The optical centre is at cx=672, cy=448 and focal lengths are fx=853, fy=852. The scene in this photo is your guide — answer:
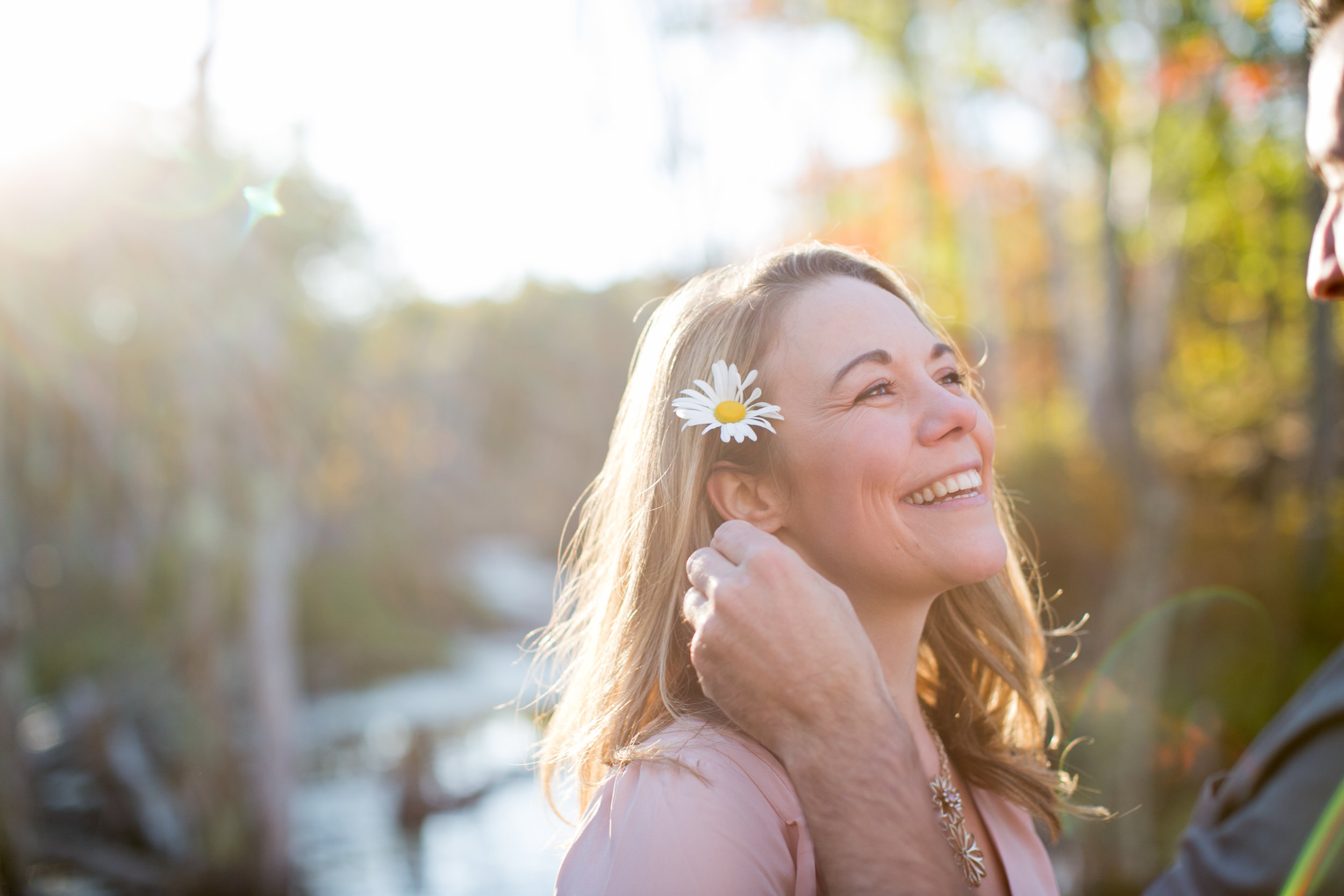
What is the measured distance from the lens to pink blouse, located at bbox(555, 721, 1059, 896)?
127cm

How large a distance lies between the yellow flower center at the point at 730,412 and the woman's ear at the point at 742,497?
0.11m

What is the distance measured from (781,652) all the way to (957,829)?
0.71m

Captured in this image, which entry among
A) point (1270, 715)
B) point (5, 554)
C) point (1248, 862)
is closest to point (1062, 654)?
point (1270, 715)

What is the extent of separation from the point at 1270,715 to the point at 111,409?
13.4m

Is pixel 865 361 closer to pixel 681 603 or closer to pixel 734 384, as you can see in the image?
pixel 734 384

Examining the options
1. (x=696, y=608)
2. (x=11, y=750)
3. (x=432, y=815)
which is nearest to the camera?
(x=696, y=608)

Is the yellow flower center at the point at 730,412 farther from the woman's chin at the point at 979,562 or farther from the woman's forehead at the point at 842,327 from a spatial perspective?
the woman's chin at the point at 979,562

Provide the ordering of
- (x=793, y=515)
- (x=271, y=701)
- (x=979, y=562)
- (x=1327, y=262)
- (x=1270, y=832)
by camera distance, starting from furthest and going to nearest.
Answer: (x=271, y=701) → (x=793, y=515) → (x=979, y=562) → (x=1327, y=262) → (x=1270, y=832)

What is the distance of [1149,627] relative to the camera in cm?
759

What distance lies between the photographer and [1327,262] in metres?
1.21

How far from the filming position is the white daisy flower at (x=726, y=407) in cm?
165

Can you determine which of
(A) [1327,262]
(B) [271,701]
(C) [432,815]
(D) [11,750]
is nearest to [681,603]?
(A) [1327,262]

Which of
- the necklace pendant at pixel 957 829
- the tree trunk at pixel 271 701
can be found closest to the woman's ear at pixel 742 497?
the necklace pendant at pixel 957 829

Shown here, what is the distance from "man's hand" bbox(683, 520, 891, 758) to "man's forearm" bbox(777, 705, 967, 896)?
0.09 ft
